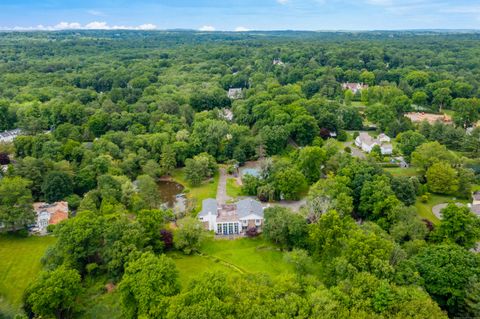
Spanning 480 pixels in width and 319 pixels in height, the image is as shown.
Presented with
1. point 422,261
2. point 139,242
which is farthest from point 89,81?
point 422,261

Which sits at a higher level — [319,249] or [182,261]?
[319,249]

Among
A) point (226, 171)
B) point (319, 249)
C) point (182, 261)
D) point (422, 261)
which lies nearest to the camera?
point (422, 261)

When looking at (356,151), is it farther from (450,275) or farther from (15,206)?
(15,206)

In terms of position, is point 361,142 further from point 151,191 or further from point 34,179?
point 34,179

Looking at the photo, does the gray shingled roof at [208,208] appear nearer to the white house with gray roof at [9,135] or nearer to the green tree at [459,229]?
the green tree at [459,229]

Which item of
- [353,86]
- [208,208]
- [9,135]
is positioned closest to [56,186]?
[208,208]
